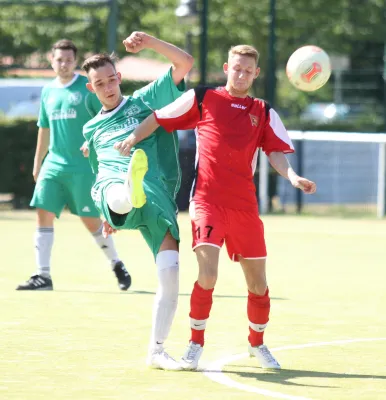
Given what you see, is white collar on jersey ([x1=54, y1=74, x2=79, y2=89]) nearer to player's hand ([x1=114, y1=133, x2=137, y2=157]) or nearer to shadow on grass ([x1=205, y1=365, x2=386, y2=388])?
player's hand ([x1=114, y1=133, x2=137, y2=157])

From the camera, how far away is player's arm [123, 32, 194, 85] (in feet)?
24.6

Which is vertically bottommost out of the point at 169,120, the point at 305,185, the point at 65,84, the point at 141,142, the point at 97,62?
the point at 305,185

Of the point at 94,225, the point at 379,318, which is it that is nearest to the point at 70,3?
the point at 94,225

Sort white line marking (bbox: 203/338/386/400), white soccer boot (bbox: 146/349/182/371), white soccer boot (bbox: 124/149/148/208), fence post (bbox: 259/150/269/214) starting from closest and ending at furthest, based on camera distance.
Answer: white line marking (bbox: 203/338/386/400)
white soccer boot (bbox: 124/149/148/208)
white soccer boot (bbox: 146/349/182/371)
fence post (bbox: 259/150/269/214)

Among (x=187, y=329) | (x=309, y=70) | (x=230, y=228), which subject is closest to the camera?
(x=230, y=228)

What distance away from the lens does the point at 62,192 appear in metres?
11.4

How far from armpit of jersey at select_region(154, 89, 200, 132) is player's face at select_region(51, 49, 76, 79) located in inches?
148

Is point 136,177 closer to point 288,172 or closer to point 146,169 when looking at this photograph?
point 146,169

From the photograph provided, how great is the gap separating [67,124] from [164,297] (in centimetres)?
424

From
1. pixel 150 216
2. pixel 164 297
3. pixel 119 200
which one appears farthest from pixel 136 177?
pixel 164 297

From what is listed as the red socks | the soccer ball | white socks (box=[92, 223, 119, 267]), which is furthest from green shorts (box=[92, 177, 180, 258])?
white socks (box=[92, 223, 119, 267])

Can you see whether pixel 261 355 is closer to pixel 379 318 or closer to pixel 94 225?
pixel 379 318

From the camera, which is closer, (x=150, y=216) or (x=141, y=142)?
(x=150, y=216)

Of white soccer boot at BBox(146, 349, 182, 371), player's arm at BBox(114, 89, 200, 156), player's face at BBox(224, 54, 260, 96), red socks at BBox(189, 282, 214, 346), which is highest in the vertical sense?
player's face at BBox(224, 54, 260, 96)
